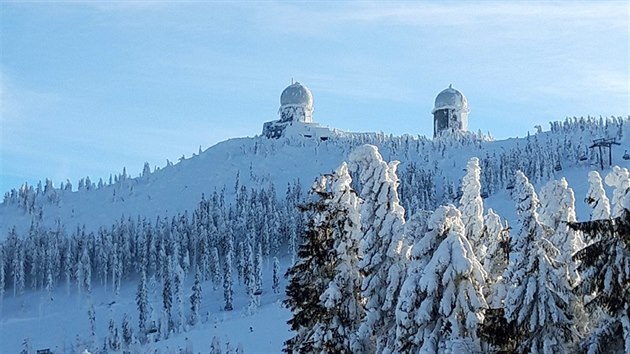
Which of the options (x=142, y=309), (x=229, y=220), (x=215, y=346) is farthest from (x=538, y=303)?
(x=229, y=220)

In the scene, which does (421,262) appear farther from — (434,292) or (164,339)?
(164,339)

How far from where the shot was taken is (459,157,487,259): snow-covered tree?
3044 centimetres

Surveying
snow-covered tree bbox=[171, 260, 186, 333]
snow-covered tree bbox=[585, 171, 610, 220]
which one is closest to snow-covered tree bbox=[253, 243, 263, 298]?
snow-covered tree bbox=[171, 260, 186, 333]

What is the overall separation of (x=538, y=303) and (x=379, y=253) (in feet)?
17.4

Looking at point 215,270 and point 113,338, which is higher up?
point 215,270

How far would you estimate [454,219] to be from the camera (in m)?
22.7

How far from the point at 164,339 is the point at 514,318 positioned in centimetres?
8080

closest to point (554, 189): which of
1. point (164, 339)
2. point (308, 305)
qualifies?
point (308, 305)

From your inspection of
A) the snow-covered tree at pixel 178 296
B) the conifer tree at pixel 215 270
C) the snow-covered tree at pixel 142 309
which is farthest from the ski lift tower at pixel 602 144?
the snow-covered tree at pixel 142 309

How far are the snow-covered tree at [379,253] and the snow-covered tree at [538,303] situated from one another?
3.91m

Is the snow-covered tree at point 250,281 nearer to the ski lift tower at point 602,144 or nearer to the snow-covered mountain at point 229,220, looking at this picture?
the snow-covered mountain at point 229,220

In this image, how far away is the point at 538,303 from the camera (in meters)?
20.7

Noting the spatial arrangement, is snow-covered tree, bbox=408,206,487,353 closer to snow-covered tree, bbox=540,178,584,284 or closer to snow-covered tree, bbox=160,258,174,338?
snow-covered tree, bbox=540,178,584,284

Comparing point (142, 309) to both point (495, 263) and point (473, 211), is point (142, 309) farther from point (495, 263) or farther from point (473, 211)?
point (495, 263)
